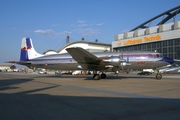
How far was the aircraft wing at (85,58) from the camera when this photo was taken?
902 inches

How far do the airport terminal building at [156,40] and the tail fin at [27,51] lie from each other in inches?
1754

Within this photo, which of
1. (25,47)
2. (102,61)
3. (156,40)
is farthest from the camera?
(156,40)

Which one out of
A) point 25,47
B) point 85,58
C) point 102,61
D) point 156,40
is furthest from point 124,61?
point 156,40

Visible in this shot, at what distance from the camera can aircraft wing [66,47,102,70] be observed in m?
22.9

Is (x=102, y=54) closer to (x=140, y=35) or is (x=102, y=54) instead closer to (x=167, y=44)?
(x=167, y=44)

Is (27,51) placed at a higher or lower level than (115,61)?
higher

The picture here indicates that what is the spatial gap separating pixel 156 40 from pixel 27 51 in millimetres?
47010

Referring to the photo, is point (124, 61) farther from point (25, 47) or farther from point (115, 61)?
point (25, 47)

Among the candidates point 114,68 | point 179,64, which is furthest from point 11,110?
point 179,64

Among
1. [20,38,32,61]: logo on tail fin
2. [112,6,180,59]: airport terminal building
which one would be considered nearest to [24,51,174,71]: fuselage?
[20,38,32,61]: logo on tail fin

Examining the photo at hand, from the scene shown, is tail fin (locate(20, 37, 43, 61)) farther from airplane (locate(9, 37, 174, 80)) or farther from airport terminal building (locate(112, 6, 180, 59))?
airport terminal building (locate(112, 6, 180, 59))

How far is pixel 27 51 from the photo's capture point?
32.2 m

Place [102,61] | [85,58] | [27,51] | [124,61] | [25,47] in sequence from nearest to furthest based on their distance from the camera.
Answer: [85,58] → [102,61] → [124,61] → [27,51] → [25,47]

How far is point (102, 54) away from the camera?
27.9m
